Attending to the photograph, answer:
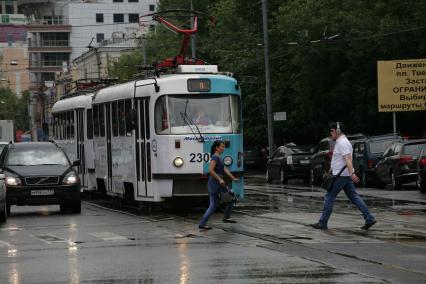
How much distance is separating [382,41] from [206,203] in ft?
70.9

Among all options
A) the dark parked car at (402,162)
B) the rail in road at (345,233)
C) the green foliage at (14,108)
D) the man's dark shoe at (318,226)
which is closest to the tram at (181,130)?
the rail in road at (345,233)

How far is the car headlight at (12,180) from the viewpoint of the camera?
24.1 meters

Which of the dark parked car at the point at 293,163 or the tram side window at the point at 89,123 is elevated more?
the tram side window at the point at 89,123

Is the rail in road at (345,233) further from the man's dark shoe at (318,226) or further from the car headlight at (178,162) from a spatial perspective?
the car headlight at (178,162)

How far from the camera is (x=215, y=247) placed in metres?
15.6

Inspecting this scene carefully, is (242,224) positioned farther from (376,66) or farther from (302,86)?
(302,86)

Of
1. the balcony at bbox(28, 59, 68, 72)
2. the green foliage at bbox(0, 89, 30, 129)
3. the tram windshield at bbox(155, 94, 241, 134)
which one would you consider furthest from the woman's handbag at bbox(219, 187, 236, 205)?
the balcony at bbox(28, 59, 68, 72)

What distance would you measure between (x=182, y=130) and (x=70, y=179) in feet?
10.8

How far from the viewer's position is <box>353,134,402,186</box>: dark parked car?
3684 cm

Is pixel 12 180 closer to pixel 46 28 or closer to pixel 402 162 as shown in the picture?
pixel 402 162

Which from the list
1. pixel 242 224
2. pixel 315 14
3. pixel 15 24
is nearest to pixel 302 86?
pixel 315 14

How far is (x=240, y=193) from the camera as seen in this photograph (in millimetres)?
23406

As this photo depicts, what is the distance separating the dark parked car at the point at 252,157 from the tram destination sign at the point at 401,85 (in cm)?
2162

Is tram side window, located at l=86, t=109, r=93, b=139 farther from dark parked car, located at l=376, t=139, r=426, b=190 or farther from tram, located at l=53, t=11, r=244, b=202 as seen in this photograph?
dark parked car, located at l=376, t=139, r=426, b=190
